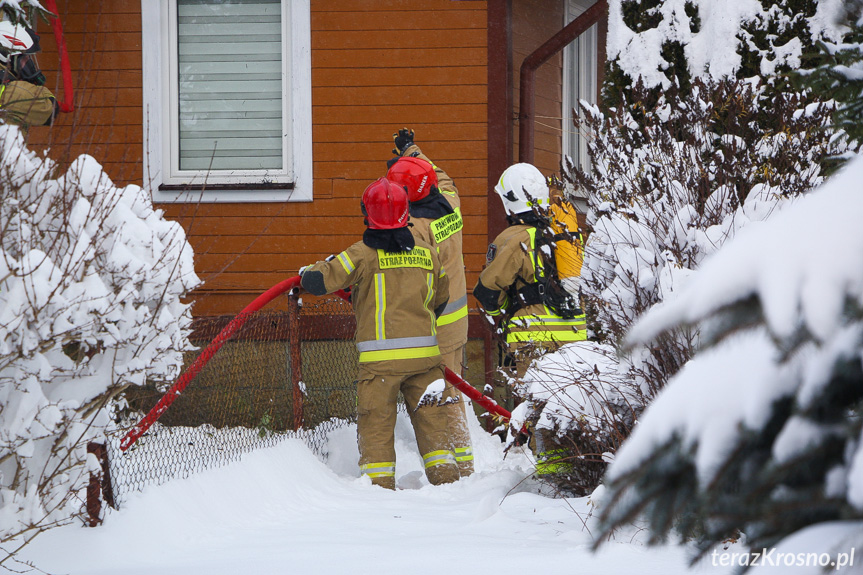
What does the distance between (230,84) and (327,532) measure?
17.5ft

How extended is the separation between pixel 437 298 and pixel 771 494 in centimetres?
462

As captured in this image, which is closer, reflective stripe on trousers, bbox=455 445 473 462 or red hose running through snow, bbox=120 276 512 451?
red hose running through snow, bbox=120 276 512 451

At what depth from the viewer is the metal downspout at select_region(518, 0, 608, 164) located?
7.78 meters

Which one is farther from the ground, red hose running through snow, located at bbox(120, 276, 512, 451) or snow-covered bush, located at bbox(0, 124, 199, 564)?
snow-covered bush, located at bbox(0, 124, 199, 564)

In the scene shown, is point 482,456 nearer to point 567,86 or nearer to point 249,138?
point 249,138

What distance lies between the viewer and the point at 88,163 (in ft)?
9.32

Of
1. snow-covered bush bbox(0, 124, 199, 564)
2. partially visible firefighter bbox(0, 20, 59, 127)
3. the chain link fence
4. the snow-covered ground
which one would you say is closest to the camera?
snow-covered bush bbox(0, 124, 199, 564)

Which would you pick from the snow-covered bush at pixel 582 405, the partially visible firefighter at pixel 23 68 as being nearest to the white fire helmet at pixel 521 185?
the snow-covered bush at pixel 582 405

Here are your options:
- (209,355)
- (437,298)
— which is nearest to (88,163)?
(209,355)

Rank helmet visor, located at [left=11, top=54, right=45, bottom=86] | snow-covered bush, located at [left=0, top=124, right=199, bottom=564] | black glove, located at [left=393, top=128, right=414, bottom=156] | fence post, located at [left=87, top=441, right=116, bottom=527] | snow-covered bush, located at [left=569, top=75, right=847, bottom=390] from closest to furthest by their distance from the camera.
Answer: snow-covered bush, located at [left=0, top=124, right=199, bottom=564] < fence post, located at [left=87, top=441, right=116, bottom=527] < snow-covered bush, located at [left=569, top=75, right=847, bottom=390] < helmet visor, located at [left=11, top=54, right=45, bottom=86] < black glove, located at [left=393, top=128, right=414, bottom=156]

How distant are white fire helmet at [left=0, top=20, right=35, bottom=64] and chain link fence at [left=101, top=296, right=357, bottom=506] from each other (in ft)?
6.07

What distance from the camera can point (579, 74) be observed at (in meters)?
9.81

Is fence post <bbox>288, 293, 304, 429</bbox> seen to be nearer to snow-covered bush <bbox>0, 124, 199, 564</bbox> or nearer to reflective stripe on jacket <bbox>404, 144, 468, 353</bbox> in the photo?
reflective stripe on jacket <bbox>404, 144, 468, 353</bbox>

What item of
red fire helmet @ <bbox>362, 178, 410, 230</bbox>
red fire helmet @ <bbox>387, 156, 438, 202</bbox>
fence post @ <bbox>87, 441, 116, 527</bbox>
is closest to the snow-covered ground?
fence post @ <bbox>87, 441, 116, 527</bbox>
